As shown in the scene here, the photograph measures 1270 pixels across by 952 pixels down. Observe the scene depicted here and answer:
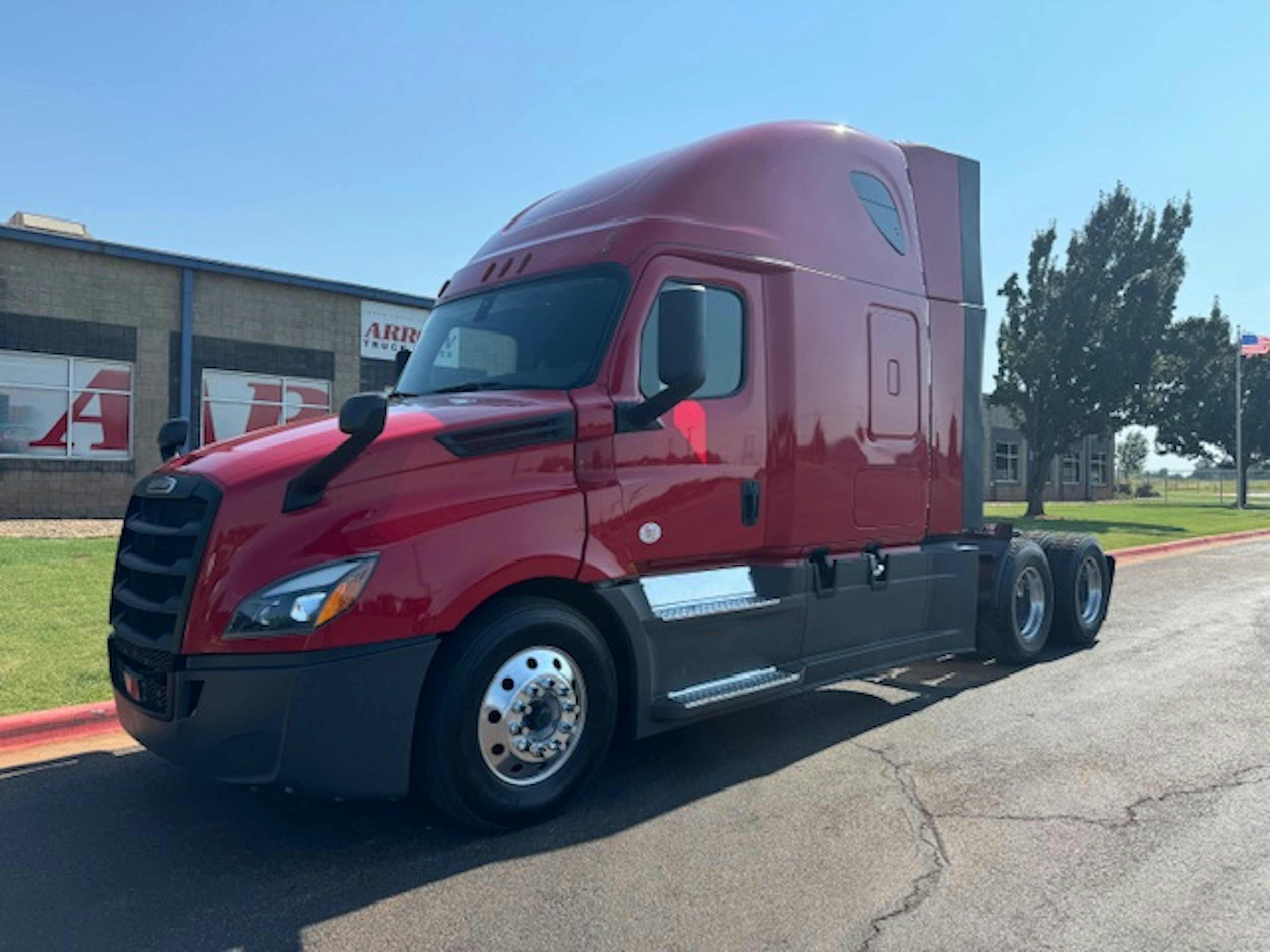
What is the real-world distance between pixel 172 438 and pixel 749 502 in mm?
3182

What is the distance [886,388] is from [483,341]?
267 cm

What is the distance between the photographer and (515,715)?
13.3 feet

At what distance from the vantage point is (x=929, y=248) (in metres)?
6.71

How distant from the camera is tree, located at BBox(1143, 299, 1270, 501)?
31.2 meters

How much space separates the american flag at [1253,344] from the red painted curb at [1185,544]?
763 inches

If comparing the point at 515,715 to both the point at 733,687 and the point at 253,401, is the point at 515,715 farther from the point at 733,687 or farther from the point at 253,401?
the point at 253,401

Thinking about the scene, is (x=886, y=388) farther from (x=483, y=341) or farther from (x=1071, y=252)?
(x=1071, y=252)

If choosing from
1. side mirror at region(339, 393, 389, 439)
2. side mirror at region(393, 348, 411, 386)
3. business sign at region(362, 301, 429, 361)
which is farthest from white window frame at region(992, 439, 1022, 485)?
side mirror at region(339, 393, 389, 439)

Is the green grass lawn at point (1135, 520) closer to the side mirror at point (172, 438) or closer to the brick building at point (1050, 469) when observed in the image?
the brick building at point (1050, 469)

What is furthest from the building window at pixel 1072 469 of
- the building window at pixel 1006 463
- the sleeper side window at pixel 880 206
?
the sleeper side window at pixel 880 206

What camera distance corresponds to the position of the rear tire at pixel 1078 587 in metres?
8.18

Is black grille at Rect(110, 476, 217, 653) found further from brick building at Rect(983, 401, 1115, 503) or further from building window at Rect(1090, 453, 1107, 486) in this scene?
building window at Rect(1090, 453, 1107, 486)

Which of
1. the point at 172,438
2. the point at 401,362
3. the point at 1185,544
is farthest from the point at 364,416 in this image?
the point at 1185,544

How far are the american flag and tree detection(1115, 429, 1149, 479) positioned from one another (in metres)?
44.6
